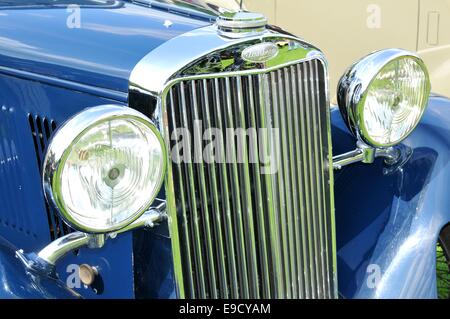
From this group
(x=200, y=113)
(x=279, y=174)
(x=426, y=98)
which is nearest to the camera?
(x=200, y=113)

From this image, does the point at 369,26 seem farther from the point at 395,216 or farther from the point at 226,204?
the point at 226,204

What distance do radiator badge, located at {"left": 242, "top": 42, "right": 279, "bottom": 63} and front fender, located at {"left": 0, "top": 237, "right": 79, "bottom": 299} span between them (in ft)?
2.50

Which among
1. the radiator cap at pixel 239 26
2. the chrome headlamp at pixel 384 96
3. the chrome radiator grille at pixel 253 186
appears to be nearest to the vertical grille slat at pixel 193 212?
the chrome radiator grille at pixel 253 186

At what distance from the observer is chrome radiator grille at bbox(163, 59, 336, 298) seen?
5.95 ft

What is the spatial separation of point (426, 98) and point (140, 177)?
102 centimetres

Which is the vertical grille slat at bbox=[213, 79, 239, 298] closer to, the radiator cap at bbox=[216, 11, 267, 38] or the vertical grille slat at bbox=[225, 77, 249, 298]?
the vertical grille slat at bbox=[225, 77, 249, 298]

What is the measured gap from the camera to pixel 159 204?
1841mm

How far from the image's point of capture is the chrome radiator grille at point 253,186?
1.81 m

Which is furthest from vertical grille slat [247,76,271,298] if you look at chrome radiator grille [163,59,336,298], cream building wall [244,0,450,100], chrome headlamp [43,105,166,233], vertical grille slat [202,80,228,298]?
cream building wall [244,0,450,100]

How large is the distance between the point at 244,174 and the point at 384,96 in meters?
0.57

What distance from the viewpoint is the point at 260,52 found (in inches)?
73.3

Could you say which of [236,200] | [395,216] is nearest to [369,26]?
[395,216]

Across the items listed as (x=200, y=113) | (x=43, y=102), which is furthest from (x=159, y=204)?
(x=43, y=102)
